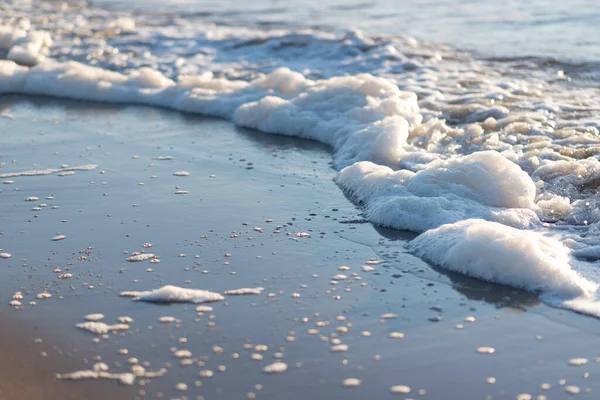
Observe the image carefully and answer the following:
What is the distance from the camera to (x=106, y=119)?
8.33m

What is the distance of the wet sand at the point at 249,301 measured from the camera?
336 centimetres

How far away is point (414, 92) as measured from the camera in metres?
8.84

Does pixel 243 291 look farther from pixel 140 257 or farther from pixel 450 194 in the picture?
pixel 450 194

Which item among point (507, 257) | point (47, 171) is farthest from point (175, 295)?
point (47, 171)

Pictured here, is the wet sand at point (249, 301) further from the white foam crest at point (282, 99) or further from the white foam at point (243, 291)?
the white foam crest at point (282, 99)

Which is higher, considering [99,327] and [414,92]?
[414,92]

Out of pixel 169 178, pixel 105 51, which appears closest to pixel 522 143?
pixel 169 178

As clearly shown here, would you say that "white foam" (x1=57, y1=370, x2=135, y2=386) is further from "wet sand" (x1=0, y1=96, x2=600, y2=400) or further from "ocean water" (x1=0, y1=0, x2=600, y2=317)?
"ocean water" (x1=0, y1=0, x2=600, y2=317)

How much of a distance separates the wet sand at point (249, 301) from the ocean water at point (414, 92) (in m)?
0.35

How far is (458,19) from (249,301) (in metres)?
10.7

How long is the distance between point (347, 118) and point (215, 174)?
6.17 feet

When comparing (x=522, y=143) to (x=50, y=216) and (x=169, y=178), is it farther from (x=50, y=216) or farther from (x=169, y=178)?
(x=50, y=216)

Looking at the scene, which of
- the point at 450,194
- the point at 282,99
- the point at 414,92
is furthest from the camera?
the point at 414,92

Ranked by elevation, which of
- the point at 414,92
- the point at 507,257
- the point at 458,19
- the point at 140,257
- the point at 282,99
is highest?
the point at 458,19
